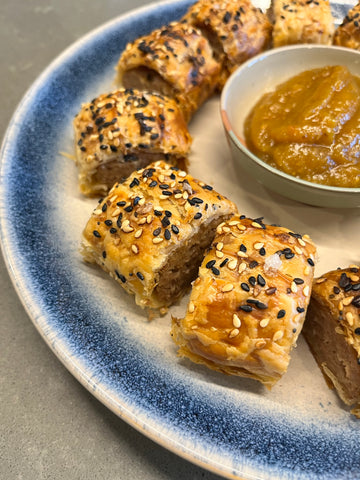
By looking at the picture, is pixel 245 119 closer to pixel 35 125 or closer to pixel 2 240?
pixel 35 125

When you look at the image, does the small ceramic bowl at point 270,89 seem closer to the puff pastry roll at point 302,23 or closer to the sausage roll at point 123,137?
the puff pastry roll at point 302,23

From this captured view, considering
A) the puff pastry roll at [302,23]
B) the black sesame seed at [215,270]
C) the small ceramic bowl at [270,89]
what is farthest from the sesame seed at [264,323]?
the puff pastry roll at [302,23]

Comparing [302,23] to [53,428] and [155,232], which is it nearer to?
[155,232]

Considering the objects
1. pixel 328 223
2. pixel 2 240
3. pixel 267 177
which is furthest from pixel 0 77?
pixel 328 223

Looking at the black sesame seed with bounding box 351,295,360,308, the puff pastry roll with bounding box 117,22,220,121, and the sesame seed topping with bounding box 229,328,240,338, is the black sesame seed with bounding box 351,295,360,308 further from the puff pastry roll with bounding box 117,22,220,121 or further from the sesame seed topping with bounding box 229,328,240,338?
the puff pastry roll with bounding box 117,22,220,121

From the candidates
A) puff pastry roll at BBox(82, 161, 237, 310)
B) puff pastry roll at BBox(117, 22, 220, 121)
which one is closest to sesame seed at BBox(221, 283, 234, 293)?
puff pastry roll at BBox(82, 161, 237, 310)
